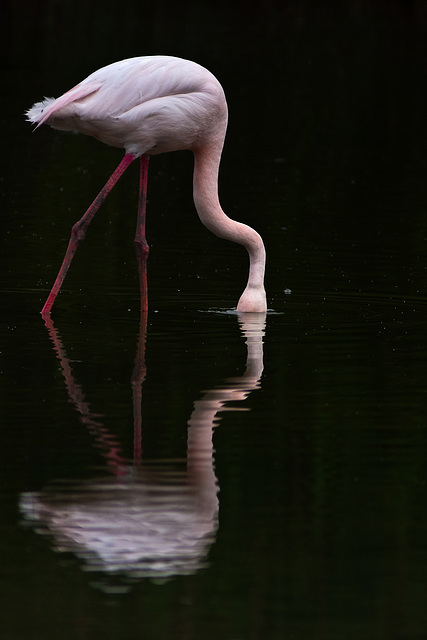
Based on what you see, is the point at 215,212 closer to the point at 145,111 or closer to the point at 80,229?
the point at 80,229

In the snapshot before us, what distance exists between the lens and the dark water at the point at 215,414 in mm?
5070

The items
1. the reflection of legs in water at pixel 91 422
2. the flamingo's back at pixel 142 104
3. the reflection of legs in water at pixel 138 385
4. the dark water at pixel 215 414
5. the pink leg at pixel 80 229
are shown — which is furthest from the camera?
the pink leg at pixel 80 229

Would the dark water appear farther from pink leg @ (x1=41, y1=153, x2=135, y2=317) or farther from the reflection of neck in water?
pink leg @ (x1=41, y1=153, x2=135, y2=317)

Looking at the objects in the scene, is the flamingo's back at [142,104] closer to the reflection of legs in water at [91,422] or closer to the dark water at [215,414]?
the dark water at [215,414]

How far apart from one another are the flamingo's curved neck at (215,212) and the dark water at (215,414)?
35 cm

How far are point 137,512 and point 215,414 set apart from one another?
1968 mm

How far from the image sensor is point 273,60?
39.2m

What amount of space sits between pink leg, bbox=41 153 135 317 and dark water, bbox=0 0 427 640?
18 centimetres

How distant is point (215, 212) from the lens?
11625 mm

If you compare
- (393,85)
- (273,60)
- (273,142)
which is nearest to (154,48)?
(273,60)

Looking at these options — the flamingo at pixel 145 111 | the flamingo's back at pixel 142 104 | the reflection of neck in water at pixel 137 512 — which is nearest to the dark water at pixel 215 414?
the reflection of neck in water at pixel 137 512

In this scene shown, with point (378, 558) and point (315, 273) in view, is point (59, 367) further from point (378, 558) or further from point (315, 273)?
point (315, 273)

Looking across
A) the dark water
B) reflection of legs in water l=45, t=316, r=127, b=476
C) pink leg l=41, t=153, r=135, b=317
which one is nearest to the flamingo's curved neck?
the dark water

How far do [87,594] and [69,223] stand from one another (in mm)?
11077
